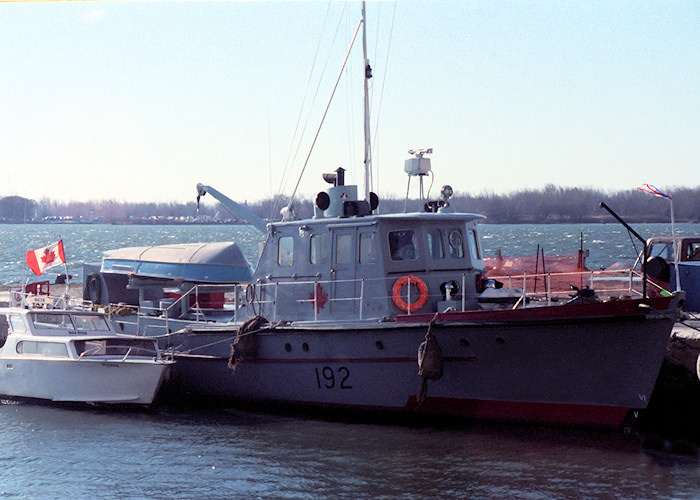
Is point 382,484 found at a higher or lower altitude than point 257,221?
lower

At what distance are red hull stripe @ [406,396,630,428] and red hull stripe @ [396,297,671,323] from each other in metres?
1.52

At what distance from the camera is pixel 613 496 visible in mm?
12211

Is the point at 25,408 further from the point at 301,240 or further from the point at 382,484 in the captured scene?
the point at 382,484

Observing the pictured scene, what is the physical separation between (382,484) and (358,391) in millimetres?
3118

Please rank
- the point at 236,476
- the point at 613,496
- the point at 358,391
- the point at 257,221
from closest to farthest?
the point at 613,496, the point at 236,476, the point at 358,391, the point at 257,221

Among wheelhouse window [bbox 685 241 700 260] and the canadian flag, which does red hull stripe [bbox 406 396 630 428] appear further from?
wheelhouse window [bbox 685 241 700 260]

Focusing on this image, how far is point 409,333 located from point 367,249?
6.53 feet

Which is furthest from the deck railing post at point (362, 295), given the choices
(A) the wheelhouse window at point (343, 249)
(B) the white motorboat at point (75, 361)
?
(B) the white motorboat at point (75, 361)

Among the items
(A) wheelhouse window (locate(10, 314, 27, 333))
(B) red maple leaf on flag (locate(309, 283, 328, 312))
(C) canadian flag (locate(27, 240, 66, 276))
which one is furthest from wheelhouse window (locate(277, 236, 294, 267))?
(A) wheelhouse window (locate(10, 314, 27, 333))

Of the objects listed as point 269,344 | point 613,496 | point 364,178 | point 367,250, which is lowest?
point 613,496

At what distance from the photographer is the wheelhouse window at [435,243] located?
53.8ft

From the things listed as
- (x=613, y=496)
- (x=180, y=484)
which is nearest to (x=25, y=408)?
(x=180, y=484)

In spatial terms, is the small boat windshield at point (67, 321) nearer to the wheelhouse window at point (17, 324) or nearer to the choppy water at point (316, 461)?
the wheelhouse window at point (17, 324)

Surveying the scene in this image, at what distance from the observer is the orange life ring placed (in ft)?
51.4
